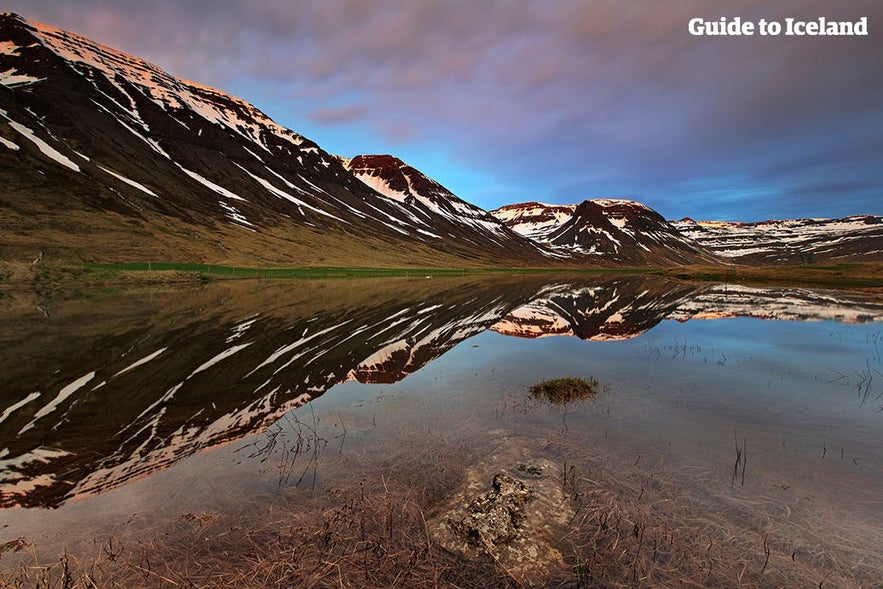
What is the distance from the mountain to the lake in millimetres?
79062

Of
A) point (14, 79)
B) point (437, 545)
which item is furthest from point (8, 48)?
point (437, 545)

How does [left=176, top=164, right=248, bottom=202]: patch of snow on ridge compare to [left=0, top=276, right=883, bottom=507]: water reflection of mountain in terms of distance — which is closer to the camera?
[left=0, top=276, right=883, bottom=507]: water reflection of mountain

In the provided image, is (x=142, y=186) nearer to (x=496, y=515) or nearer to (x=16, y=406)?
(x=16, y=406)

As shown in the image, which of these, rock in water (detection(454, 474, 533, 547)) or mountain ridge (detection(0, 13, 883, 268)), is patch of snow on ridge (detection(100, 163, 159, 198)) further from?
rock in water (detection(454, 474, 533, 547))

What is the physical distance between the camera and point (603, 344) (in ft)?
82.0

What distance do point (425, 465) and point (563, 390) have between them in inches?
293

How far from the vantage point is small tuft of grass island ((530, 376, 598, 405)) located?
46.8 ft

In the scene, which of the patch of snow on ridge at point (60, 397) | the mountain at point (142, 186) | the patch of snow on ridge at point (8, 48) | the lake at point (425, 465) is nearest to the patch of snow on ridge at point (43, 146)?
the mountain at point (142, 186)

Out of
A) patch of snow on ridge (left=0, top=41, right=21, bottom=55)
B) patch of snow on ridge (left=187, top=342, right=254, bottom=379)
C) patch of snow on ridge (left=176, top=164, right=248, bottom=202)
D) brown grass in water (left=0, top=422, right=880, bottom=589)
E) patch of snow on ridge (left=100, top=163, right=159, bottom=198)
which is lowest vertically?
brown grass in water (left=0, top=422, right=880, bottom=589)

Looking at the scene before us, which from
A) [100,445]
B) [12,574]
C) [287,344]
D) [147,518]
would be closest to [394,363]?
[287,344]

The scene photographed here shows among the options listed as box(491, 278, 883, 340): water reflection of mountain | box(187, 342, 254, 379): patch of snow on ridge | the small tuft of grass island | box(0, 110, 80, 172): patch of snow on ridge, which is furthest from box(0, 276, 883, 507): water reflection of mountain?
box(0, 110, 80, 172): patch of snow on ridge

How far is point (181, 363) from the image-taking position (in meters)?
18.3

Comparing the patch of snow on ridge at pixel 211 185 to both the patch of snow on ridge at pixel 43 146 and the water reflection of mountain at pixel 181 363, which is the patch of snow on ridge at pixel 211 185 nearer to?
the patch of snow on ridge at pixel 43 146

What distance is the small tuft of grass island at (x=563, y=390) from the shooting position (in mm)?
14256
